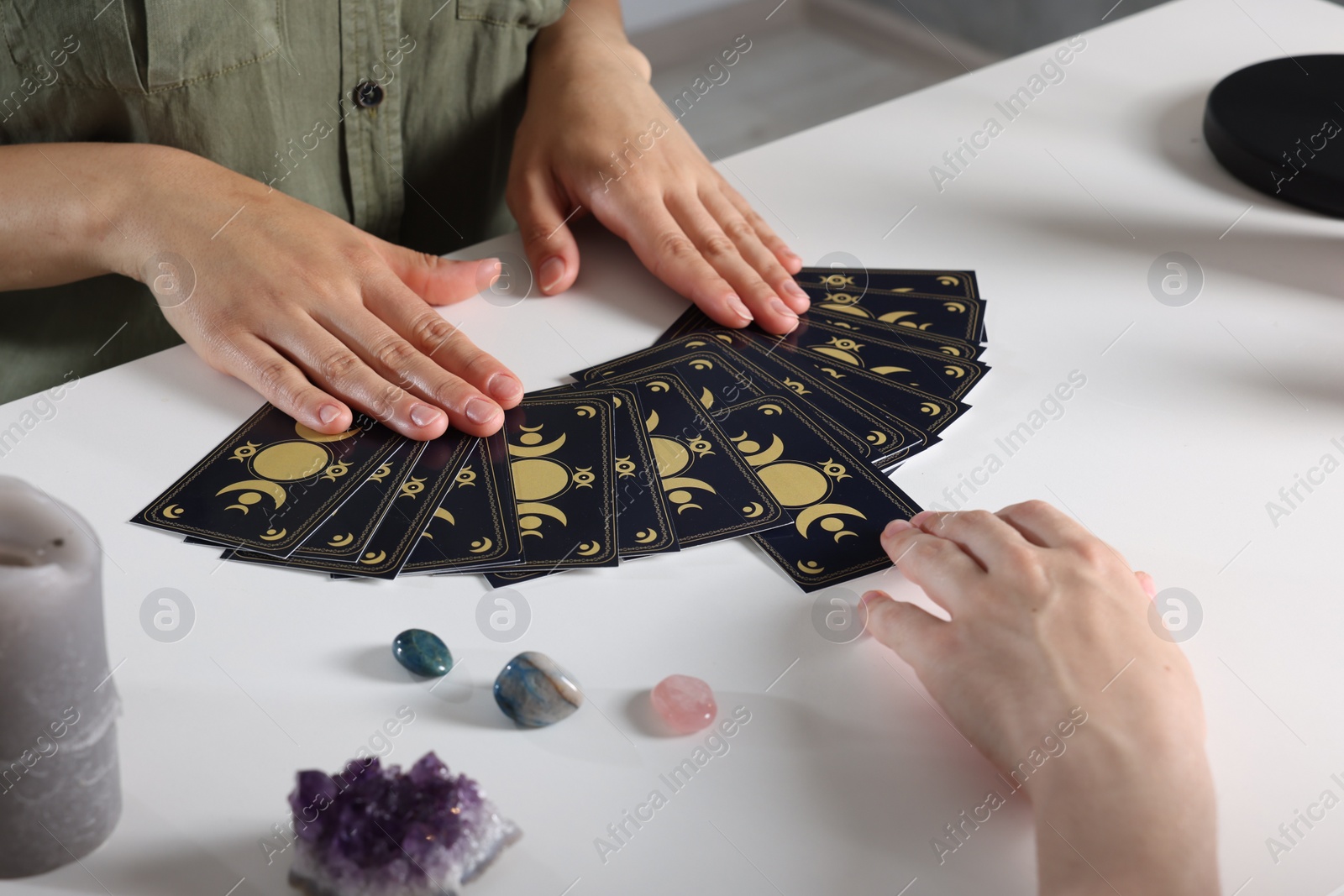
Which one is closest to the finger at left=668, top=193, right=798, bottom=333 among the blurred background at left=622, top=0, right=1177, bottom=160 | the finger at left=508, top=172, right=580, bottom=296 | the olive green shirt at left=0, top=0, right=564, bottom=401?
the finger at left=508, top=172, right=580, bottom=296

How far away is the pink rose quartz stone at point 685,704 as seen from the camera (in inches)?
28.9

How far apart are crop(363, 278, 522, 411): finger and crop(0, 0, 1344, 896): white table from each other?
0.22 feet

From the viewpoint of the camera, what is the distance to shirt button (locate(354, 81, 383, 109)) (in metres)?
1.34

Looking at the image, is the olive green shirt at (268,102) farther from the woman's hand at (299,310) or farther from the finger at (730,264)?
the finger at (730,264)

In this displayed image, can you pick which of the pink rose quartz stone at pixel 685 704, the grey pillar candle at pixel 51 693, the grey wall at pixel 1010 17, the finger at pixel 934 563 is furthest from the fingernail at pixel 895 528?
the grey wall at pixel 1010 17

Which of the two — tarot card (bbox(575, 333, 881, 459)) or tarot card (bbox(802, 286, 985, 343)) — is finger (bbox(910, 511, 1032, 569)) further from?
tarot card (bbox(802, 286, 985, 343))

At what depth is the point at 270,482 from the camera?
93 centimetres

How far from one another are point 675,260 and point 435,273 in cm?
26

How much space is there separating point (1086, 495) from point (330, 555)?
65cm

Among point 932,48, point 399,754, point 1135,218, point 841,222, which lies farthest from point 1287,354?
point 932,48

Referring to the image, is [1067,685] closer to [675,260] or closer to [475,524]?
[475,524]

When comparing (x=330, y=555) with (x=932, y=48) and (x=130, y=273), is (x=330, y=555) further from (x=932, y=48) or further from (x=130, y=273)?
(x=932, y=48)

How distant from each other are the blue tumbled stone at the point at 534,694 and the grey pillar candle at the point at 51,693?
24 centimetres

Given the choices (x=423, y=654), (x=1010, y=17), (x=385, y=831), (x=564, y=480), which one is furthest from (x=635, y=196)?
(x=1010, y=17)
